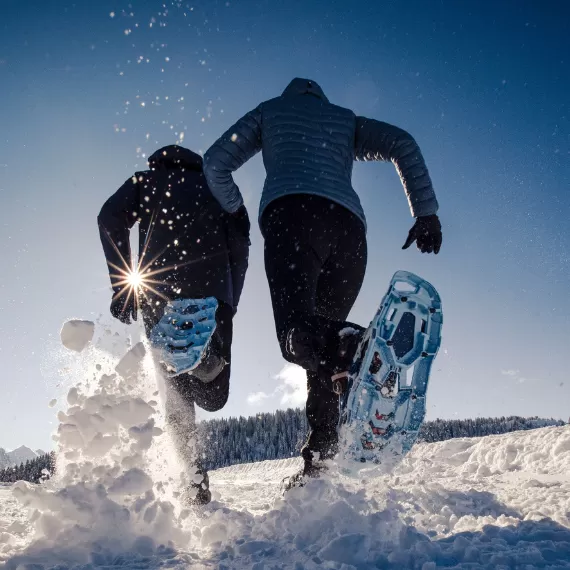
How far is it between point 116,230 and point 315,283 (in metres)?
1.69

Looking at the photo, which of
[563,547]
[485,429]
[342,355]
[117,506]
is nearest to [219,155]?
[342,355]

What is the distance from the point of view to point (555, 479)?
2.65 metres

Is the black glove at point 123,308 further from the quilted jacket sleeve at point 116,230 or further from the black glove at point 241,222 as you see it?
the black glove at point 241,222

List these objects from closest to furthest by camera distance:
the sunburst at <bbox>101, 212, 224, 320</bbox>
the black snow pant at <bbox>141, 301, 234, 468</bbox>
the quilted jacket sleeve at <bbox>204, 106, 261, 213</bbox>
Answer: the quilted jacket sleeve at <bbox>204, 106, 261, 213</bbox>
the black snow pant at <bbox>141, 301, 234, 468</bbox>
the sunburst at <bbox>101, 212, 224, 320</bbox>

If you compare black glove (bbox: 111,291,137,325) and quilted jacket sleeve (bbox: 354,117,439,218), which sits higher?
quilted jacket sleeve (bbox: 354,117,439,218)

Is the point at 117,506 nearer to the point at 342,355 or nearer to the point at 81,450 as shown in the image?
the point at 81,450

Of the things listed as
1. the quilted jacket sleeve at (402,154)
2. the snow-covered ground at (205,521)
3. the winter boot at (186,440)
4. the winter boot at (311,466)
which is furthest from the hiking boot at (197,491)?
the quilted jacket sleeve at (402,154)

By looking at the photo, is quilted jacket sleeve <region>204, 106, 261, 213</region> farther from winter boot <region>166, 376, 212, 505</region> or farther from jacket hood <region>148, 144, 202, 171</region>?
winter boot <region>166, 376, 212, 505</region>

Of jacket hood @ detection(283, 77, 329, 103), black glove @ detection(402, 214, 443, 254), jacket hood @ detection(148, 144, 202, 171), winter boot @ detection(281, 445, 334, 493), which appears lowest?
winter boot @ detection(281, 445, 334, 493)

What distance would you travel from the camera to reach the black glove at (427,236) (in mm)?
2420

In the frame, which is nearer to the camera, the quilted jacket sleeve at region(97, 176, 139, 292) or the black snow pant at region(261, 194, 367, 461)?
the black snow pant at region(261, 194, 367, 461)

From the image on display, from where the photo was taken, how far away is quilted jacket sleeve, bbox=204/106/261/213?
2.44 m

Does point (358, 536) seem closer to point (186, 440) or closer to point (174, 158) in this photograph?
point (186, 440)

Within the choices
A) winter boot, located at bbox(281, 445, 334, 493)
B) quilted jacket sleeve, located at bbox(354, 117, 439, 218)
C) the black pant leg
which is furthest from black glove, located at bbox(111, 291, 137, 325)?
quilted jacket sleeve, located at bbox(354, 117, 439, 218)
